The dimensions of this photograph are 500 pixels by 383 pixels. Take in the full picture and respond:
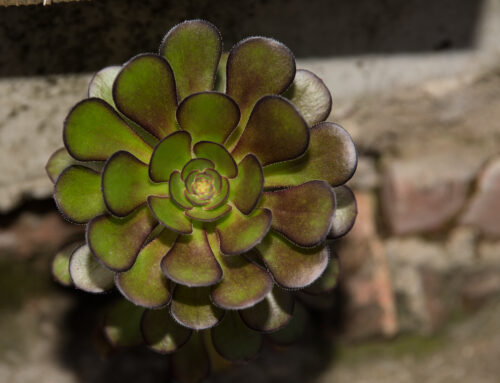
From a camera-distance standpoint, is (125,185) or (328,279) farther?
(328,279)

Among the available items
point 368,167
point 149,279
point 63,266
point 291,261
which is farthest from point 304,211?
point 368,167

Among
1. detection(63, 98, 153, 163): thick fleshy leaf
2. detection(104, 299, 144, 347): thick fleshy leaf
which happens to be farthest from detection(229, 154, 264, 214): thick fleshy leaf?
detection(104, 299, 144, 347): thick fleshy leaf

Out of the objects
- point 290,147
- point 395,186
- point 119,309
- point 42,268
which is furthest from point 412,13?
point 42,268

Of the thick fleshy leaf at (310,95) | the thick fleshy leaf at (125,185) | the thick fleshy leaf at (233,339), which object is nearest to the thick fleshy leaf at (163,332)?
the thick fleshy leaf at (233,339)

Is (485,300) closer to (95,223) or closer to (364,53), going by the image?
(364,53)

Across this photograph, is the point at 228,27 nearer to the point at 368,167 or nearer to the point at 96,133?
the point at 96,133

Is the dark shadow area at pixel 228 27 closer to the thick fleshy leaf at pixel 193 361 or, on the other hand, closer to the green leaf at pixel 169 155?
the green leaf at pixel 169 155
